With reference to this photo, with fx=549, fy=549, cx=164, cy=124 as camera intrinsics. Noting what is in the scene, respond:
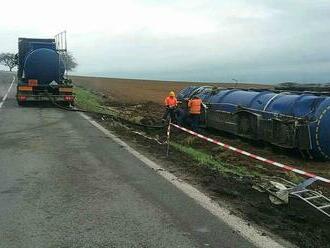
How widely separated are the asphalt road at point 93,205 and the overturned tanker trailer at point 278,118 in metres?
5.49

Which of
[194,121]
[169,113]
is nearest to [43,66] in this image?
[169,113]

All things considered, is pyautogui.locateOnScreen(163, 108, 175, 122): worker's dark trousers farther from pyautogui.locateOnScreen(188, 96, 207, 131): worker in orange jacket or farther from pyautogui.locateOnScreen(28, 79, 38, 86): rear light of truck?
pyautogui.locateOnScreen(28, 79, 38, 86): rear light of truck

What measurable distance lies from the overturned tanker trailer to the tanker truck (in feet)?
30.4

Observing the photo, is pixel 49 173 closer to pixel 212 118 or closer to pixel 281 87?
pixel 212 118

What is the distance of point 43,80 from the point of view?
90.3 feet

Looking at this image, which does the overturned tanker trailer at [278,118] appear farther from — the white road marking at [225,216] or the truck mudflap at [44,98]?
the truck mudflap at [44,98]

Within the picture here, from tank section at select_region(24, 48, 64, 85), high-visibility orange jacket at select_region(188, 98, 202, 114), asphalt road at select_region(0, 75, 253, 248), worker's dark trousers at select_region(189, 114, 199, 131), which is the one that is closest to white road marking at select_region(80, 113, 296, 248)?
asphalt road at select_region(0, 75, 253, 248)

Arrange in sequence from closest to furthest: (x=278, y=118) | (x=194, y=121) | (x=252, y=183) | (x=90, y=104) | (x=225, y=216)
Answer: (x=225, y=216), (x=252, y=183), (x=278, y=118), (x=194, y=121), (x=90, y=104)

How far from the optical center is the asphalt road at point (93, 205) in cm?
604

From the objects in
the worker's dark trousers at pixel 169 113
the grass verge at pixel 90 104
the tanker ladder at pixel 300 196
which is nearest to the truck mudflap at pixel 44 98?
the grass verge at pixel 90 104

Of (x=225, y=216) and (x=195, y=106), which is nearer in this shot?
(x=225, y=216)

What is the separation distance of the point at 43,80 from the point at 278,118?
14797 millimetres

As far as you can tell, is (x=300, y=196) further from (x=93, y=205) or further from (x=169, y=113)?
(x=169, y=113)

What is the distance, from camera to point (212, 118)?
21281 mm
